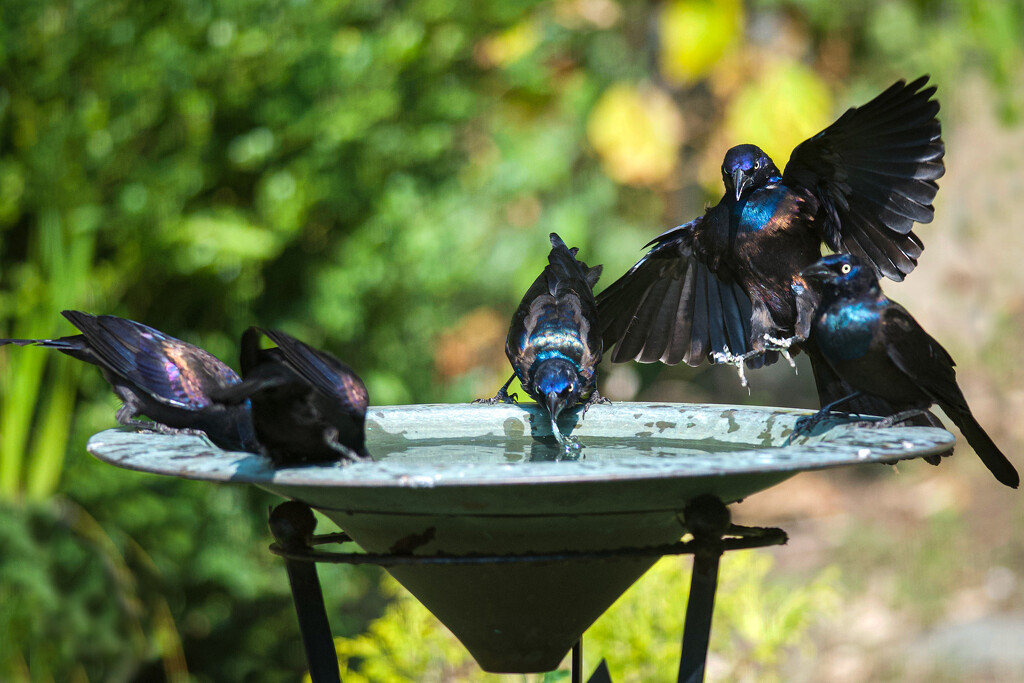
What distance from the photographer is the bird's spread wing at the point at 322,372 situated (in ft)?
5.65

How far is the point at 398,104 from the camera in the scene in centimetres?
442

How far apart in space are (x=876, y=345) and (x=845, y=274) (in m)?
0.15

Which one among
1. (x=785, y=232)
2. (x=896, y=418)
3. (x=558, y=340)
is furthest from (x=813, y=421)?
(x=558, y=340)

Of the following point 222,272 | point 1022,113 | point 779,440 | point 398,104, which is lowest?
point 779,440

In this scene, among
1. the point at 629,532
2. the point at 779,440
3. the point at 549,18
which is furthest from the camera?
the point at 549,18

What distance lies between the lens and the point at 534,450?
2.44 m

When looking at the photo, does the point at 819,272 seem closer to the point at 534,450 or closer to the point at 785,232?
the point at 785,232

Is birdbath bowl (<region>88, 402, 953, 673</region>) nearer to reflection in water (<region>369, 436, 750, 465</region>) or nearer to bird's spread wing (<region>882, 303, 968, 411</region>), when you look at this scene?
reflection in water (<region>369, 436, 750, 465</region>)

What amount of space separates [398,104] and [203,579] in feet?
6.82

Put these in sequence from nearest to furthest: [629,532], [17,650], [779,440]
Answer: [629,532]
[779,440]
[17,650]

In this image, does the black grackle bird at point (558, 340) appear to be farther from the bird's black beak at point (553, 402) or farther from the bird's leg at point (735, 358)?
the bird's leg at point (735, 358)

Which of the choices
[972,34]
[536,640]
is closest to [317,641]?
[536,640]

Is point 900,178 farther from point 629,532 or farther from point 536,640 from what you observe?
point 536,640

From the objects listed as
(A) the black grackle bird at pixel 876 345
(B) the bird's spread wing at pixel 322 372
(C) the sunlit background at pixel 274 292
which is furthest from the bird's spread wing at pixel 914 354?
(C) the sunlit background at pixel 274 292
